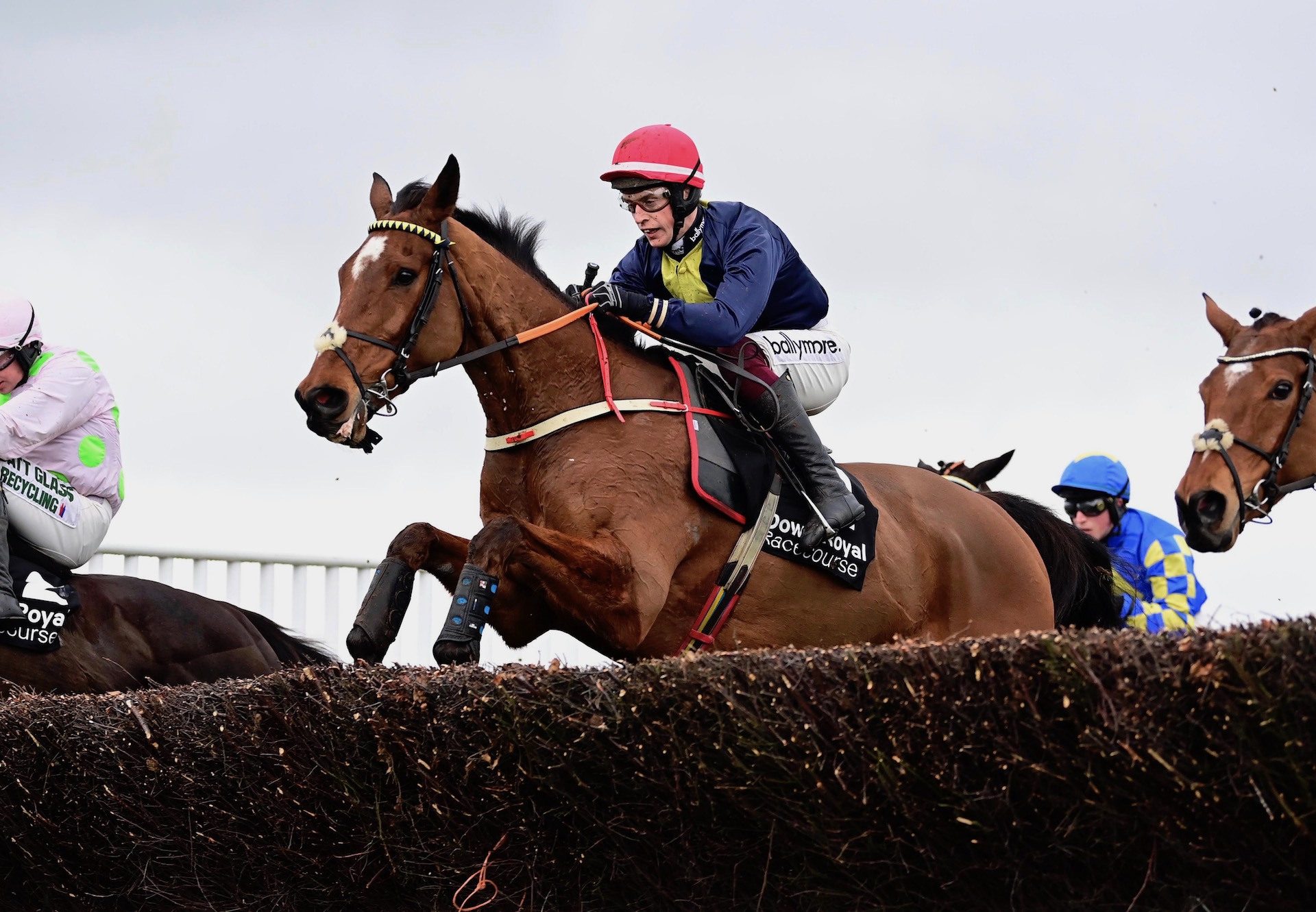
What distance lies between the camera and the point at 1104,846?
8.07 ft

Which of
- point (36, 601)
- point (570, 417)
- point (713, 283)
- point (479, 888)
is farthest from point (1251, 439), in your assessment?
point (36, 601)

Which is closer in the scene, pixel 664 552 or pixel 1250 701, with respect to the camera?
pixel 1250 701

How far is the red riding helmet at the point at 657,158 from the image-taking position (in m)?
4.67

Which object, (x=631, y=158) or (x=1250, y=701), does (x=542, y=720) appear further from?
(x=631, y=158)

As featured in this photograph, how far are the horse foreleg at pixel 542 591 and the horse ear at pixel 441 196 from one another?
1.05 m

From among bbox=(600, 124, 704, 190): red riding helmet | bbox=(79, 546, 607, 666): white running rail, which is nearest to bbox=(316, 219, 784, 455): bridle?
bbox=(600, 124, 704, 190): red riding helmet

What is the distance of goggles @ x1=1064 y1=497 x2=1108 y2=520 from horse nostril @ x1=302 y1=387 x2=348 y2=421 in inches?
163

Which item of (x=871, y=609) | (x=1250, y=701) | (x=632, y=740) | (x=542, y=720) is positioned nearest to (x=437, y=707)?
(x=542, y=720)

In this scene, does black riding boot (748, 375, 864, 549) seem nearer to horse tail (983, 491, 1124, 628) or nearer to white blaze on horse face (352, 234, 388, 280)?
white blaze on horse face (352, 234, 388, 280)

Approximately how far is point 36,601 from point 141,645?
45 cm

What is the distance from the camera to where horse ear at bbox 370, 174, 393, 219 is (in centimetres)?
468

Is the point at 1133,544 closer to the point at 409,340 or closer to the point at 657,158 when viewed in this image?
the point at 657,158

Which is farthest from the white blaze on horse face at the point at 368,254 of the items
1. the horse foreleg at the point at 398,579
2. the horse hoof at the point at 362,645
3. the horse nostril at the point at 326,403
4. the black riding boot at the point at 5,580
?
the black riding boot at the point at 5,580

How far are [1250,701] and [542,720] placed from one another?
4.44ft
